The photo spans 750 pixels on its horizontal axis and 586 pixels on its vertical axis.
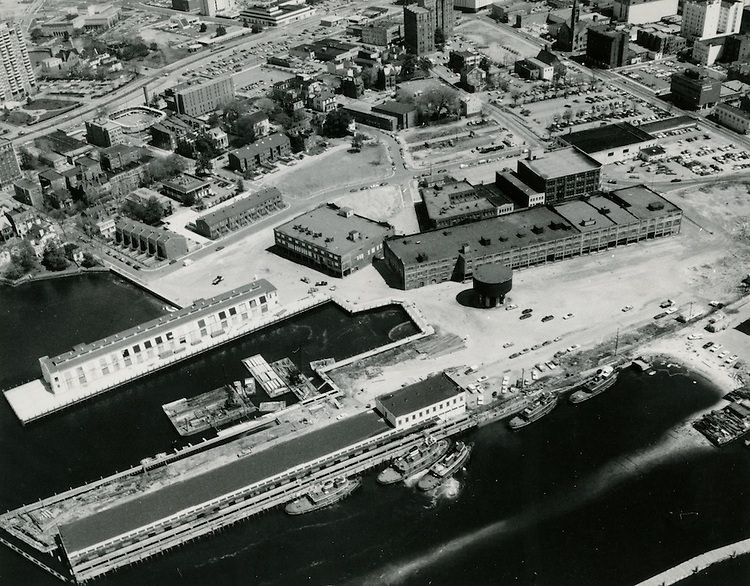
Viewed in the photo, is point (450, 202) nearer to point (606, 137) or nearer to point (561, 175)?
point (561, 175)

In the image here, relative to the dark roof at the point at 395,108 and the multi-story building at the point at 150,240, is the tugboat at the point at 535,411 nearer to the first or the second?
the multi-story building at the point at 150,240

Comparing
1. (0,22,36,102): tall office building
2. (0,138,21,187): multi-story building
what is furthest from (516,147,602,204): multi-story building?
(0,22,36,102): tall office building

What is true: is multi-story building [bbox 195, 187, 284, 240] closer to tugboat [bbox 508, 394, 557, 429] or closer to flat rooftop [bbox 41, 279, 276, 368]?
flat rooftop [bbox 41, 279, 276, 368]

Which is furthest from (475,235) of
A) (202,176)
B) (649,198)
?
(202,176)

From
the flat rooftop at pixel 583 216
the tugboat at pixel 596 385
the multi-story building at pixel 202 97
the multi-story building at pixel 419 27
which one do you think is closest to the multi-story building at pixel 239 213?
the flat rooftop at pixel 583 216

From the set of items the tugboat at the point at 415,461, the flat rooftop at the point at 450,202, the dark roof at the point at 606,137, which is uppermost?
the dark roof at the point at 606,137

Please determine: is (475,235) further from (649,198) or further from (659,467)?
(659,467)
